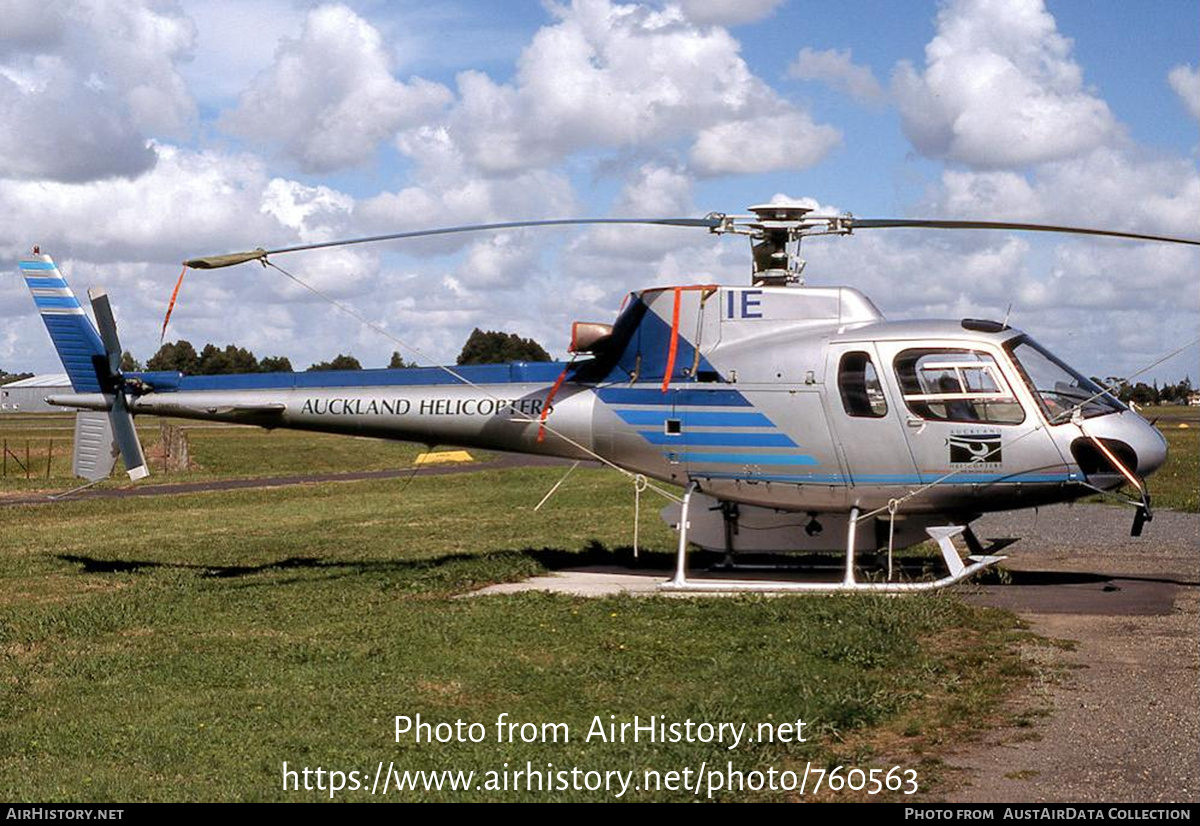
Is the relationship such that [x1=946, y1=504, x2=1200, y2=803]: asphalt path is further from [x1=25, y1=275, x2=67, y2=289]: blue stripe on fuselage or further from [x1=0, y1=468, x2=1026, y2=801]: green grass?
[x1=25, y1=275, x2=67, y2=289]: blue stripe on fuselage

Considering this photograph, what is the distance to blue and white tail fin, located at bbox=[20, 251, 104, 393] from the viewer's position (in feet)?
53.8

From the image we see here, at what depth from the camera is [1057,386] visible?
13453mm

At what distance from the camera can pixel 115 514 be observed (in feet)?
81.5

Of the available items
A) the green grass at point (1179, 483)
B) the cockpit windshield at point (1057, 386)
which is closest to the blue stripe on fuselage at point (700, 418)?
the cockpit windshield at point (1057, 386)

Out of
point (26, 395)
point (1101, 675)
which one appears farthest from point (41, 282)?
point (26, 395)

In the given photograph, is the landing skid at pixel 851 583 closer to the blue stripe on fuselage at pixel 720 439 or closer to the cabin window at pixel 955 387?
the blue stripe on fuselage at pixel 720 439

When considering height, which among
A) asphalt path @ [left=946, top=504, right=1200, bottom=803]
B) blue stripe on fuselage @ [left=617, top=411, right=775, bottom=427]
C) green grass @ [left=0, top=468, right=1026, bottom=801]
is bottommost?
green grass @ [left=0, top=468, right=1026, bottom=801]

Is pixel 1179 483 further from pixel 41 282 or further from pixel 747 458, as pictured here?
pixel 41 282

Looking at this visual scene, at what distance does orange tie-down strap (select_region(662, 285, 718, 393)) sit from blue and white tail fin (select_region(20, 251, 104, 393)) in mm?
7565

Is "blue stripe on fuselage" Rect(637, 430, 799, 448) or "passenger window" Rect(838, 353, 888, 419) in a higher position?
"passenger window" Rect(838, 353, 888, 419)

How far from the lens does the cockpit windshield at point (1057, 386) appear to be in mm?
13375

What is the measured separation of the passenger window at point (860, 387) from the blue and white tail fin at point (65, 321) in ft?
31.5

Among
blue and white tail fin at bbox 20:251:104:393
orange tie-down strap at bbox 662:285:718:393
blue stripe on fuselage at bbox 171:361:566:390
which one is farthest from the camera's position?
blue and white tail fin at bbox 20:251:104:393

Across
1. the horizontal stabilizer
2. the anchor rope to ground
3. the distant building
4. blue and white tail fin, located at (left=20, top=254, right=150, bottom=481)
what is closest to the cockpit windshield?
the anchor rope to ground
